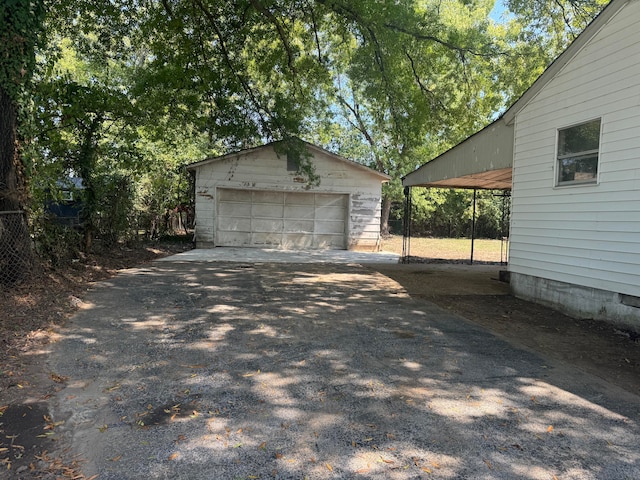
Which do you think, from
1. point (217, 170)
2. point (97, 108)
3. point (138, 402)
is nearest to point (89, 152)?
point (97, 108)

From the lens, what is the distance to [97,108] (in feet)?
27.9

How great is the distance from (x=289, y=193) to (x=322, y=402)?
1220 centimetres

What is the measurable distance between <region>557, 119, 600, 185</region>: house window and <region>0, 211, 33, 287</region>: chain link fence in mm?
8022

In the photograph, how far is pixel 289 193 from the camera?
1491 cm

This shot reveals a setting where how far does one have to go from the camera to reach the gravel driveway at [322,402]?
237 centimetres

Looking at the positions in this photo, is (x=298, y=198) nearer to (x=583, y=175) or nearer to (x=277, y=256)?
(x=277, y=256)

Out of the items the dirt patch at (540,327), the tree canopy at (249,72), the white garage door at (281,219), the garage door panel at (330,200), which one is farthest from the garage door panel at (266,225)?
the dirt patch at (540,327)

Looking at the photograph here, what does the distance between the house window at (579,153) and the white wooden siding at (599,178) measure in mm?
119

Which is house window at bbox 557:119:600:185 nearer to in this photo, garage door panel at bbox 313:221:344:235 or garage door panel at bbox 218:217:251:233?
garage door panel at bbox 313:221:344:235

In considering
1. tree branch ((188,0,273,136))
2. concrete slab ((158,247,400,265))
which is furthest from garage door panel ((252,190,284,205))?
tree branch ((188,0,273,136))

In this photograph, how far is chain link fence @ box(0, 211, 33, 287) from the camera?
5621 millimetres

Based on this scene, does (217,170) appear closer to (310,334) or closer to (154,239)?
(154,239)

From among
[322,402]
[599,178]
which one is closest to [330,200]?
[599,178]

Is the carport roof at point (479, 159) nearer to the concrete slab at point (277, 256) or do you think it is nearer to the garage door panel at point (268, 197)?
the concrete slab at point (277, 256)
